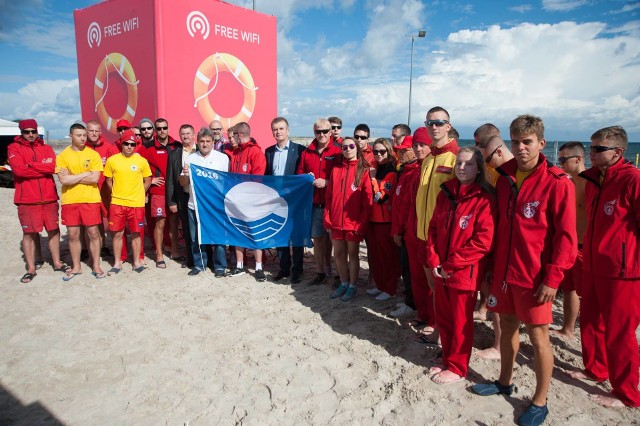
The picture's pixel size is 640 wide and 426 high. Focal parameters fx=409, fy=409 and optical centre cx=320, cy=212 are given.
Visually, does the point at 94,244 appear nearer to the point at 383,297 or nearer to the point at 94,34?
the point at 383,297

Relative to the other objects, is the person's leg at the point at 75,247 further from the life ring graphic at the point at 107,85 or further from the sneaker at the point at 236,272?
the life ring graphic at the point at 107,85

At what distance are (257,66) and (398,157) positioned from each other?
5.12 metres

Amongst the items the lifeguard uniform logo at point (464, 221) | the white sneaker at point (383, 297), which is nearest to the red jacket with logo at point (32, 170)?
the white sneaker at point (383, 297)

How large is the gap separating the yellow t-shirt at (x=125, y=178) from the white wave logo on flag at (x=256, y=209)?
126cm

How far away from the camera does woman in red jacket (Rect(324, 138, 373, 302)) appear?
15.3 feet

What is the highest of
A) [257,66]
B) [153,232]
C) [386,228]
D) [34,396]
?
[257,66]

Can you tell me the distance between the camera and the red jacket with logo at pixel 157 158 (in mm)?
6266

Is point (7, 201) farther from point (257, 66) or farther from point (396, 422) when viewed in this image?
point (396, 422)

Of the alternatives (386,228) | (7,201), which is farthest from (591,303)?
(7,201)

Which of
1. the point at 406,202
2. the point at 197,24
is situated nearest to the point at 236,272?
the point at 406,202

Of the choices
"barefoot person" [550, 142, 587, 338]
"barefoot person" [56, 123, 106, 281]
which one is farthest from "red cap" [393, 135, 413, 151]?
"barefoot person" [56, 123, 106, 281]

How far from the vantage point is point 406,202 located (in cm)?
402

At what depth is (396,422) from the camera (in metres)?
2.77

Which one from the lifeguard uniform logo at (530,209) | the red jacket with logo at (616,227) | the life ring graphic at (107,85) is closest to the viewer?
the lifeguard uniform logo at (530,209)
